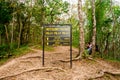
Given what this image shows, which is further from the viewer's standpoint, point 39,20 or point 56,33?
point 39,20

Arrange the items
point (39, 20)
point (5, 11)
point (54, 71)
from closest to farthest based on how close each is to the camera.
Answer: point (54, 71) < point (5, 11) < point (39, 20)

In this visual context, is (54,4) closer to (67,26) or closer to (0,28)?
(0,28)

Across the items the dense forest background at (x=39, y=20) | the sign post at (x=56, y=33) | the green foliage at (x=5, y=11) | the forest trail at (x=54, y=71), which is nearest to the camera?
the forest trail at (x=54, y=71)

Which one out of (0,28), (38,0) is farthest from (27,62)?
(38,0)

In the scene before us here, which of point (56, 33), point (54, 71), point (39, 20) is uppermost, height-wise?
point (39, 20)

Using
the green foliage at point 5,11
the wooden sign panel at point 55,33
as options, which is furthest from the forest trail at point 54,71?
the green foliage at point 5,11

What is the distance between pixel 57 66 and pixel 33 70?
6.51 feet

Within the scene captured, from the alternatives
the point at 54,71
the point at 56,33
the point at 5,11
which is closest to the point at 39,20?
the point at 5,11

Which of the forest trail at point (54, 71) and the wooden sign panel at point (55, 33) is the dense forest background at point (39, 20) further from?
the wooden sign panel at point (55, 33)

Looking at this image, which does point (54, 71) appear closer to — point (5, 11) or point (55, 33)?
point (55, 33)

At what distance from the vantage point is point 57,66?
15875mm

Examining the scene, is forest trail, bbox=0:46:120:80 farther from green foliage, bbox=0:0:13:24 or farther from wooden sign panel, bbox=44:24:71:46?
green foliage, bbox=0:0:13:24

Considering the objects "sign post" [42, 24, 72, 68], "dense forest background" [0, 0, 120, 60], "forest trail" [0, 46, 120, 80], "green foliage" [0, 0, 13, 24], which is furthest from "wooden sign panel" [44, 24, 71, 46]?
"green foliage" [0, 0, 13, 24]

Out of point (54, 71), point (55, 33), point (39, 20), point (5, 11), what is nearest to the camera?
point (54, 71)
